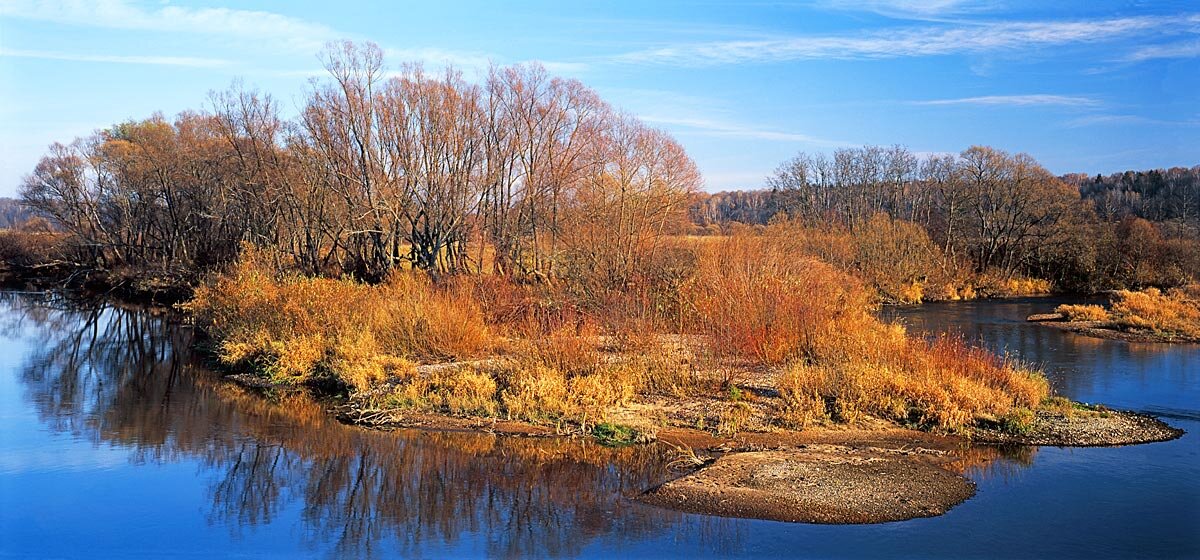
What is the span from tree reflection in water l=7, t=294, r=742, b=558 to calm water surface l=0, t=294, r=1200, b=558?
0.13 feet

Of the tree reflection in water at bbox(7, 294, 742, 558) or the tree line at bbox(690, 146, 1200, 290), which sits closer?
the tree reflection in water at bbox(7, 294, 742, 558)

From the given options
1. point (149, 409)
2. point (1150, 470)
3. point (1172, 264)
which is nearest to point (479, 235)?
point (149, 409)

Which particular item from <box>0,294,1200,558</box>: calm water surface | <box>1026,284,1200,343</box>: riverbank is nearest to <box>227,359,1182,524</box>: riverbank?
<box>0,294,1200,558</box>: calm water surface

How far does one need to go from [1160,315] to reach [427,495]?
94.5 feet

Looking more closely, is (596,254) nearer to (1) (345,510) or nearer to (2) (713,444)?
(2) (713,444)

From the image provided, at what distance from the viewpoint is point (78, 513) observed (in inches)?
419

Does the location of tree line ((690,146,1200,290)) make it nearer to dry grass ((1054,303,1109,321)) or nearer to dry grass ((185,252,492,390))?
dry grass ((1054,303,1109,321))

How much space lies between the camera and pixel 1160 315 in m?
30.3

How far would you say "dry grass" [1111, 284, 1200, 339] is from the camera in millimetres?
28553

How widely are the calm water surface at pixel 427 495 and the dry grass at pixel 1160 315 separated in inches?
491

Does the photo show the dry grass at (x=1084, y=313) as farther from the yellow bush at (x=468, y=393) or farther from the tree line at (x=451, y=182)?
the yellow bush at (x=468, y=393)

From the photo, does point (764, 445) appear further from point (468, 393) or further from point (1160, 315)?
point (1160, 315)

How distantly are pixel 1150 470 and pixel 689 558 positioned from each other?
7.74 m

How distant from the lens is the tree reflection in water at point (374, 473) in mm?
10000
